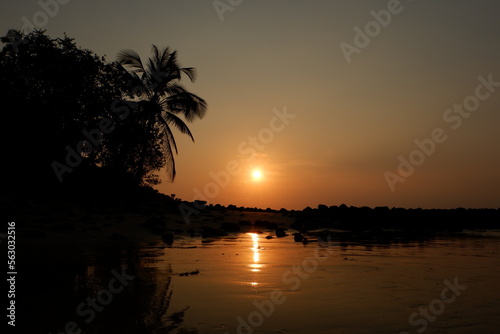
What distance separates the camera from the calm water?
4117mm

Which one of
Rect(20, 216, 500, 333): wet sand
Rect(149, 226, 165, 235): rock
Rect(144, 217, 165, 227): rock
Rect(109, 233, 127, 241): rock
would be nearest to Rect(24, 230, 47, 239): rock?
Rect(20, 216, 500, 333): wet sand

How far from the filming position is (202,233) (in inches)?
674

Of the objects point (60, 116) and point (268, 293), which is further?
point (60, 116)

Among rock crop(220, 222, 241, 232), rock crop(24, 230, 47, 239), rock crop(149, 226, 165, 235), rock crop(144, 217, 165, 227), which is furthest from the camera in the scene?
rock crop(220, 222, 241, 232)

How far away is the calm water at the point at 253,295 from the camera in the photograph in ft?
13.5

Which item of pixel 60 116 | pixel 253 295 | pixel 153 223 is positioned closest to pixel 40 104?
pixel 60 116

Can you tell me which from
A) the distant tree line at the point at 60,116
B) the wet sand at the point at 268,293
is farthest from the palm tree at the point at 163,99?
the wet sand at the point at 268,293

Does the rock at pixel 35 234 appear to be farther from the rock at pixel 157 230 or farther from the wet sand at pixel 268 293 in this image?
the rock at pixel 157 230

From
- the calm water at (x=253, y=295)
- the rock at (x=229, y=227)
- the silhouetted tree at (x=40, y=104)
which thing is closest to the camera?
the calm water at (x=253, y=295)

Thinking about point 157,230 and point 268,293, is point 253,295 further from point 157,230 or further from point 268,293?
point 157,230

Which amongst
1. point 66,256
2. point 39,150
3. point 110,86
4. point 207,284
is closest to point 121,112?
point 110,86

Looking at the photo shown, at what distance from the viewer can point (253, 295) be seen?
547 cm

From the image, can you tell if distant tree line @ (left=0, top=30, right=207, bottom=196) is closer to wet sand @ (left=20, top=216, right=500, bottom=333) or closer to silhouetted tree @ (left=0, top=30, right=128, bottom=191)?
silhouetted tree @ (left=0, top=30, right=128, bottom=191)

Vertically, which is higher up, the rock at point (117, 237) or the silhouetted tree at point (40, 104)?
the silhouetted tree at point (40, 104)
